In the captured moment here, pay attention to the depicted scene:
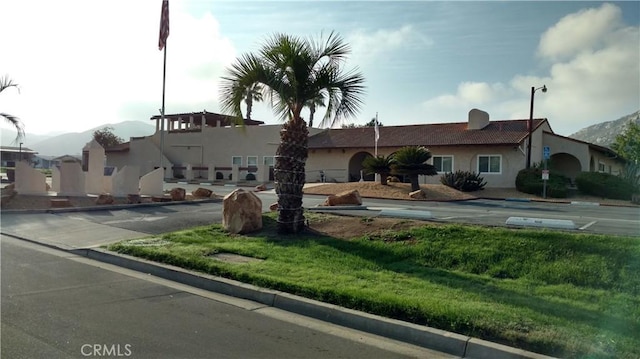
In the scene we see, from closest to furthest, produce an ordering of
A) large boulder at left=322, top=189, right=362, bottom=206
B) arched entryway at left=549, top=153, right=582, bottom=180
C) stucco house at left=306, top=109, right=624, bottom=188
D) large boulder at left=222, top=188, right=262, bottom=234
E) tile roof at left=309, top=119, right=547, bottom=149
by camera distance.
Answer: large boulder at left=222, top=188, right=262, bottom=234, large boulder at left=322, top=189, right=362, bottom=206, stucco house at left=306, top=109, right=624, bottom=188, tile roof at left=309, top=119, right=547, bottom=149, arched entryway at left=549, top=153, right=582, bottom=180

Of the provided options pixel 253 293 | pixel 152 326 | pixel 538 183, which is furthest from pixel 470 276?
pixel 538 183

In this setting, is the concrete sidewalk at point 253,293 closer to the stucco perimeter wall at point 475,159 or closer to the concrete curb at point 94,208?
the concrete curb at point 94,208

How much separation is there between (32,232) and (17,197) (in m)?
7.45

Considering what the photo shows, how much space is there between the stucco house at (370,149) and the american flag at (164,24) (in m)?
5.86

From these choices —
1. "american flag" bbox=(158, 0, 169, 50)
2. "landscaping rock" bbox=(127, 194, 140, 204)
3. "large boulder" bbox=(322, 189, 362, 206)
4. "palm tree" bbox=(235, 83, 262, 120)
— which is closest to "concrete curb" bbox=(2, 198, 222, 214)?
"landscaping rock" bbox=(127, 194, 140, 204)

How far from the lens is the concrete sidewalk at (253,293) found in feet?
17.0

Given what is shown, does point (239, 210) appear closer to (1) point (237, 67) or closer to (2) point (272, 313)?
(1) point (237, 67)

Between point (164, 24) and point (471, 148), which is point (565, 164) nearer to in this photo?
point (471, 148)

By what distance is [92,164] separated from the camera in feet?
75.1

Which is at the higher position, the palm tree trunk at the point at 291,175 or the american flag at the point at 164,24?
the american flag at the point at 164,24

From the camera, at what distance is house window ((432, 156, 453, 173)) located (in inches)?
1361

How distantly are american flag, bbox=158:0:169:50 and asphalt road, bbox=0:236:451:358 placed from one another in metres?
20.8

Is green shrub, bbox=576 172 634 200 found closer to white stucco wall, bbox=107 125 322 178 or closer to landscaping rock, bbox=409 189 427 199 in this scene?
landscaping rock, bbox=409 189 427 199
